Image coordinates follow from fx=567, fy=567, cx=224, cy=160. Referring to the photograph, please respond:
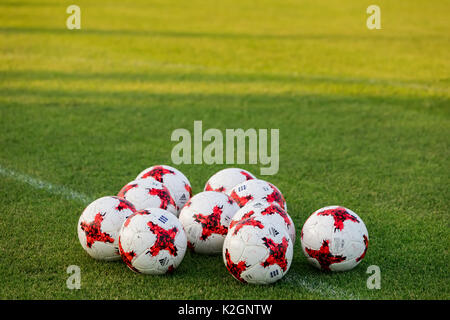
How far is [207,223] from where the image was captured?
5250mm

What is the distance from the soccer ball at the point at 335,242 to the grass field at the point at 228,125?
0.13 metres

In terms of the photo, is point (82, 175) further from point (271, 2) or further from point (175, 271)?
point (271, 2)

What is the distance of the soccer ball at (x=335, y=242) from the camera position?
4906mm

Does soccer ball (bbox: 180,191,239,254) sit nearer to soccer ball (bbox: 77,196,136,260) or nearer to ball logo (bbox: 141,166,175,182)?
soccer ball (bbox: 77,196,136,260)

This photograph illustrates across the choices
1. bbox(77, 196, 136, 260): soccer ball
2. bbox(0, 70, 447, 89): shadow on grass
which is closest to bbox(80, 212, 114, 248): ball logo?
bbox(77, 196, 136, 260): soccer ball

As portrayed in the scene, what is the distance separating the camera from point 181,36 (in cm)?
1536

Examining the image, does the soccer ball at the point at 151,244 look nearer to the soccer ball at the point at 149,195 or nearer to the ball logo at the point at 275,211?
the soccer ball at the point at 149,195

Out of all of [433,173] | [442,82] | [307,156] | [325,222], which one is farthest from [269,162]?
[442,82]

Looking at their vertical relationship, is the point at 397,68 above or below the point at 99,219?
above

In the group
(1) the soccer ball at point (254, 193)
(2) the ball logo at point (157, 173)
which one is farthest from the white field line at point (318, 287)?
(2) the ball logo at point (157, 173)

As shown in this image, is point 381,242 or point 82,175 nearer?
point 381,242

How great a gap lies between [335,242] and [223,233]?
1030 millimetres

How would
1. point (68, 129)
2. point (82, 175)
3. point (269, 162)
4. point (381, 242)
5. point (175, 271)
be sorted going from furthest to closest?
point (68, 129), point (269, 162), point (82, 175), point (381, 242), point (175, 271)

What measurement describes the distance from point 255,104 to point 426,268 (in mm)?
5577
